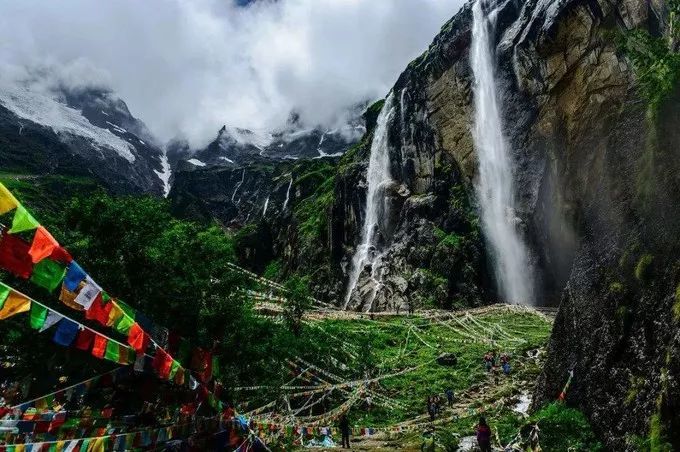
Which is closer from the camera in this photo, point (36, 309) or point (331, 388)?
point (36, 309)

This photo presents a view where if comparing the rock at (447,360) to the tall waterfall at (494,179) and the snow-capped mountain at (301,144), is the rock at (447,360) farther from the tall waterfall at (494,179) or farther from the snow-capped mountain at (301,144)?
the snow-capped mountain at (301,144)

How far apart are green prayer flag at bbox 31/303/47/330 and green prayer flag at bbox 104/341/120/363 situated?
1.45 m

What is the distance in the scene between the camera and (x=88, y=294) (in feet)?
20.9

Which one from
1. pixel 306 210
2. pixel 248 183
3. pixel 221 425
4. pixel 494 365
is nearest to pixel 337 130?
pixel 248 183

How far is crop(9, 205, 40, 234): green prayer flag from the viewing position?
4.98m

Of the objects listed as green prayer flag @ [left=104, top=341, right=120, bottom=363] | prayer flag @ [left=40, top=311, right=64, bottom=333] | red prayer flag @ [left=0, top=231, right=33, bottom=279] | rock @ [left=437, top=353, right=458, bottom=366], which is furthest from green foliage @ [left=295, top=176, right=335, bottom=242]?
red prayer flag @ [left=0, top=231, right=33, bottom=279]

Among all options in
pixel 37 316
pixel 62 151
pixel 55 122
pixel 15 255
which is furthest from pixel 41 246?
pixel 55 122

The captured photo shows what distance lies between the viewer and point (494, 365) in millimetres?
25406

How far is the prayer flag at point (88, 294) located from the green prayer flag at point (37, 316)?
394mm

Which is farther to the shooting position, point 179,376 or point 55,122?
point 55,122

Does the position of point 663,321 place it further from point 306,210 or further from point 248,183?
point 248,183

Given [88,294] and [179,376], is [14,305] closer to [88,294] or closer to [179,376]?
[88,294]

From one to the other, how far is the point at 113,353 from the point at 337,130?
6380 inches

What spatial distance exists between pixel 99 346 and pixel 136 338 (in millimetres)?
564
